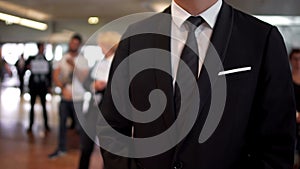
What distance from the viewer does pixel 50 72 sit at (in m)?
4.80

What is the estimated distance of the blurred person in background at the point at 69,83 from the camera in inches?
126

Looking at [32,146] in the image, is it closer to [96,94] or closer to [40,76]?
[40,76]

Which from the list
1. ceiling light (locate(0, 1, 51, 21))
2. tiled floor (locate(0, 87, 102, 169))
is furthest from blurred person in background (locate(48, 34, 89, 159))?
ceiling light (locate(0, 1, 51, 21))

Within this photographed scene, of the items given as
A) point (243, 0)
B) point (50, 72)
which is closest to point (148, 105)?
point (243, 0)

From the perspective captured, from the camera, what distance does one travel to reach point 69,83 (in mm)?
3449

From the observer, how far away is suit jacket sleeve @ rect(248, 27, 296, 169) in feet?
2.40

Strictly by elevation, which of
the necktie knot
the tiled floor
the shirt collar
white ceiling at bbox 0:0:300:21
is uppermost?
white ceiling at bbox 0:0:300:21

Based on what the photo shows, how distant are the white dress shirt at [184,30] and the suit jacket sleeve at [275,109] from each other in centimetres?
15

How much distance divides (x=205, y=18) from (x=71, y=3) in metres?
5.11

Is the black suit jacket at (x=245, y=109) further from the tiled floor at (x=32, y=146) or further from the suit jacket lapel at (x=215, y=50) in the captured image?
the tiled floor at (x=32, y=146)

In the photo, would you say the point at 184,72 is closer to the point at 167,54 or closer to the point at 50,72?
the point at 167,54

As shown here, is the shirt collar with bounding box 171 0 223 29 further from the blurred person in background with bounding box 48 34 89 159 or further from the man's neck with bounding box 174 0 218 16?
the blurred person in background with bounding box 48 34 89 159

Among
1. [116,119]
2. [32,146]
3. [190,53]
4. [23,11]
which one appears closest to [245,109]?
[190,53]

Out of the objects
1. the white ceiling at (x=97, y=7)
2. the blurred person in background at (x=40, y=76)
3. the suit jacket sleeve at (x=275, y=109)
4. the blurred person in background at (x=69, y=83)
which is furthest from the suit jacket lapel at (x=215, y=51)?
the blurred person in background at (x=40, y=76)
